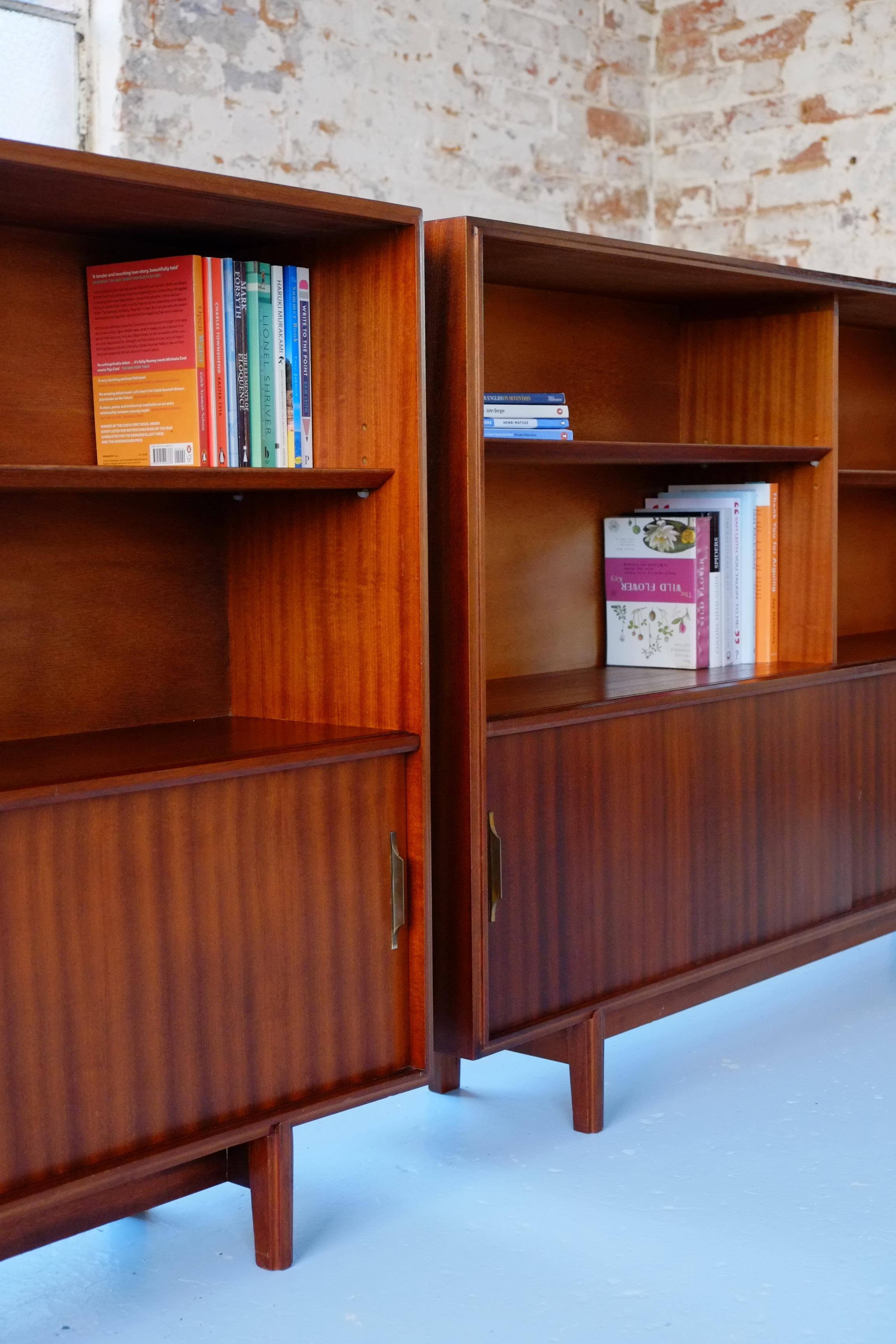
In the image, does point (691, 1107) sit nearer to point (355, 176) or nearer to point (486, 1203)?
point (486, 1203)

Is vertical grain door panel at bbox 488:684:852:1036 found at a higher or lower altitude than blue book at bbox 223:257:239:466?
lower

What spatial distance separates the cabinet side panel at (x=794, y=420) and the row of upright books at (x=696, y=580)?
0.04m

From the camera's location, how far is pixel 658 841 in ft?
9.62

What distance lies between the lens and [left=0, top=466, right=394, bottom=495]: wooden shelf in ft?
6.51

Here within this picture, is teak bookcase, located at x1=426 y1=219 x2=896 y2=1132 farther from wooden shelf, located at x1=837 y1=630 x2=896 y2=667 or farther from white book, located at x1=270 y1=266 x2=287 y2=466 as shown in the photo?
white book, located at x1=270 y1=266 x2=287 y2=466

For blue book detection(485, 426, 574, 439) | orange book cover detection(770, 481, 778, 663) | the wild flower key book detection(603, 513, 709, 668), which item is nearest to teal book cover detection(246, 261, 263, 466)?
blue book detection(485, 426, 574, 439)

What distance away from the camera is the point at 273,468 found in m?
2.29

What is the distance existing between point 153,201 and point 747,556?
173cm

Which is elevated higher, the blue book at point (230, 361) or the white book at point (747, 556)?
the blue book at point (230, 361)

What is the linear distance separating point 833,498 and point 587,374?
2.05 ft

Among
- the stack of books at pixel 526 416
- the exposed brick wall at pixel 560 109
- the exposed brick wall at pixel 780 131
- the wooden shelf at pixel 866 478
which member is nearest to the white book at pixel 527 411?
the stack of books at pixel 526 416

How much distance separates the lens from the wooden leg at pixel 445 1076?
3.04m

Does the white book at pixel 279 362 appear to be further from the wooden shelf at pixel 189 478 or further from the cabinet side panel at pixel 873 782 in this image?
the cabinet side panel at pixel 873 782

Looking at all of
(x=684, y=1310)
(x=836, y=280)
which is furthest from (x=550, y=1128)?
(x=836, y=280)
